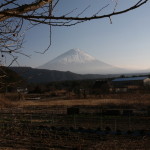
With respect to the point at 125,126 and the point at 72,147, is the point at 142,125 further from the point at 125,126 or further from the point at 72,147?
the point at 72,147

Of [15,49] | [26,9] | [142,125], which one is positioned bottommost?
[142,125]

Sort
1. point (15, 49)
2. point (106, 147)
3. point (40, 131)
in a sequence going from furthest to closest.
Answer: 1. point (40, 131)
2. point (106, 147)
3. point (15, 49)

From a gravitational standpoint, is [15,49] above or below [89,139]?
above

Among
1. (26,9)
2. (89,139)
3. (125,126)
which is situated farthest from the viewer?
(125,126)

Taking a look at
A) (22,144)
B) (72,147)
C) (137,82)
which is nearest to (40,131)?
(22,144)

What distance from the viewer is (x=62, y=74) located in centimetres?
17038

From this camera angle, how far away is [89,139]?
45.6 ft

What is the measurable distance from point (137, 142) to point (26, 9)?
11432 mm

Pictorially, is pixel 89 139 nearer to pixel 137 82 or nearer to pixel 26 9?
pixel 26 9

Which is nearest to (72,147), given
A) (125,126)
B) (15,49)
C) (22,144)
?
(22,144)

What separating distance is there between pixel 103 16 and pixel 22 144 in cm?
1214

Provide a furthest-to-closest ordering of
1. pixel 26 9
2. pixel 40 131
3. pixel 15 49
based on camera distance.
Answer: pixel 40 131
pixel 15 49
pixel 26 9

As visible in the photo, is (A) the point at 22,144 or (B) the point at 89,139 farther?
(B) the point at 89,139

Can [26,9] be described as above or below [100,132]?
above
